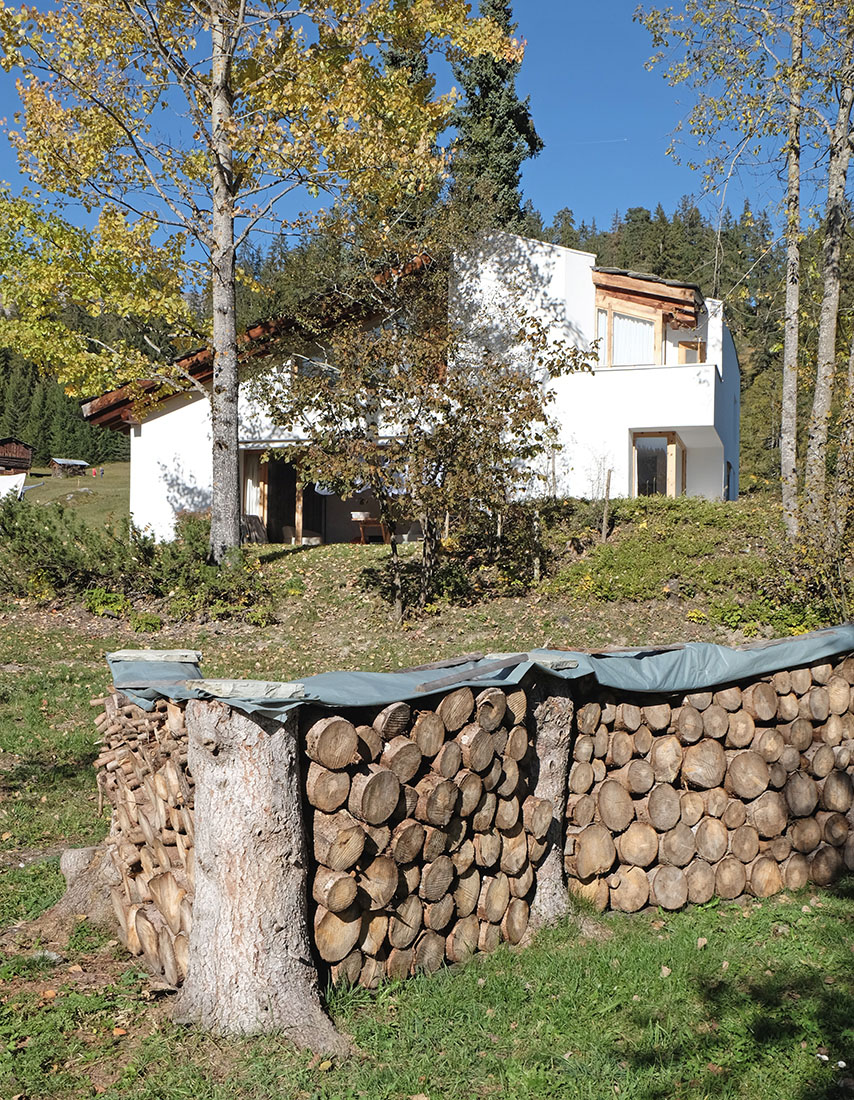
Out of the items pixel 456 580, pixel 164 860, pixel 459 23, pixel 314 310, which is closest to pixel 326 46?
pixel 459 23

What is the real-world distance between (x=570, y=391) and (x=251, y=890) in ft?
58.9

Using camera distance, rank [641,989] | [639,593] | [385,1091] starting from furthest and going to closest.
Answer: [639,593], [641,989], [385,1091]

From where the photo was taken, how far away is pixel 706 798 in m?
5.67

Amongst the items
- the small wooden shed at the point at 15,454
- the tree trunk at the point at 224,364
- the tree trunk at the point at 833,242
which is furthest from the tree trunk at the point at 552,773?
the small wooden shed at the point at 15,454

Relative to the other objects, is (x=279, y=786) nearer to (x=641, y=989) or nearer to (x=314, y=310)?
(x=641, y=989)

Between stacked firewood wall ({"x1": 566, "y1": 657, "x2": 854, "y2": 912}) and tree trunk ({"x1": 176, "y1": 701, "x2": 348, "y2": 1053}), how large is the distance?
1.95 meters

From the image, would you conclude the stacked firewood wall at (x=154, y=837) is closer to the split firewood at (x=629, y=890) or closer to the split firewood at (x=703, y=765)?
the split firewood at (x=629, y=890)

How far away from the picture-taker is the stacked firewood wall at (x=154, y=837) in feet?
14.6

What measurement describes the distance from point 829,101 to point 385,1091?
1587cm

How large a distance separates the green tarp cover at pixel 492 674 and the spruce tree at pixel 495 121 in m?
26.1

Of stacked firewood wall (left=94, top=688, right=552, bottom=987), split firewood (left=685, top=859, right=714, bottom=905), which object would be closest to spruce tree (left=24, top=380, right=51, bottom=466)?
stacked firewood wall (left=94, top=688, right=552, bottom=987)

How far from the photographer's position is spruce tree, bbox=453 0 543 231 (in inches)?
1188

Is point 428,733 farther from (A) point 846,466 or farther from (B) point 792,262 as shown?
(B) point 792,262

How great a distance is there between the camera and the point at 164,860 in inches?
187
